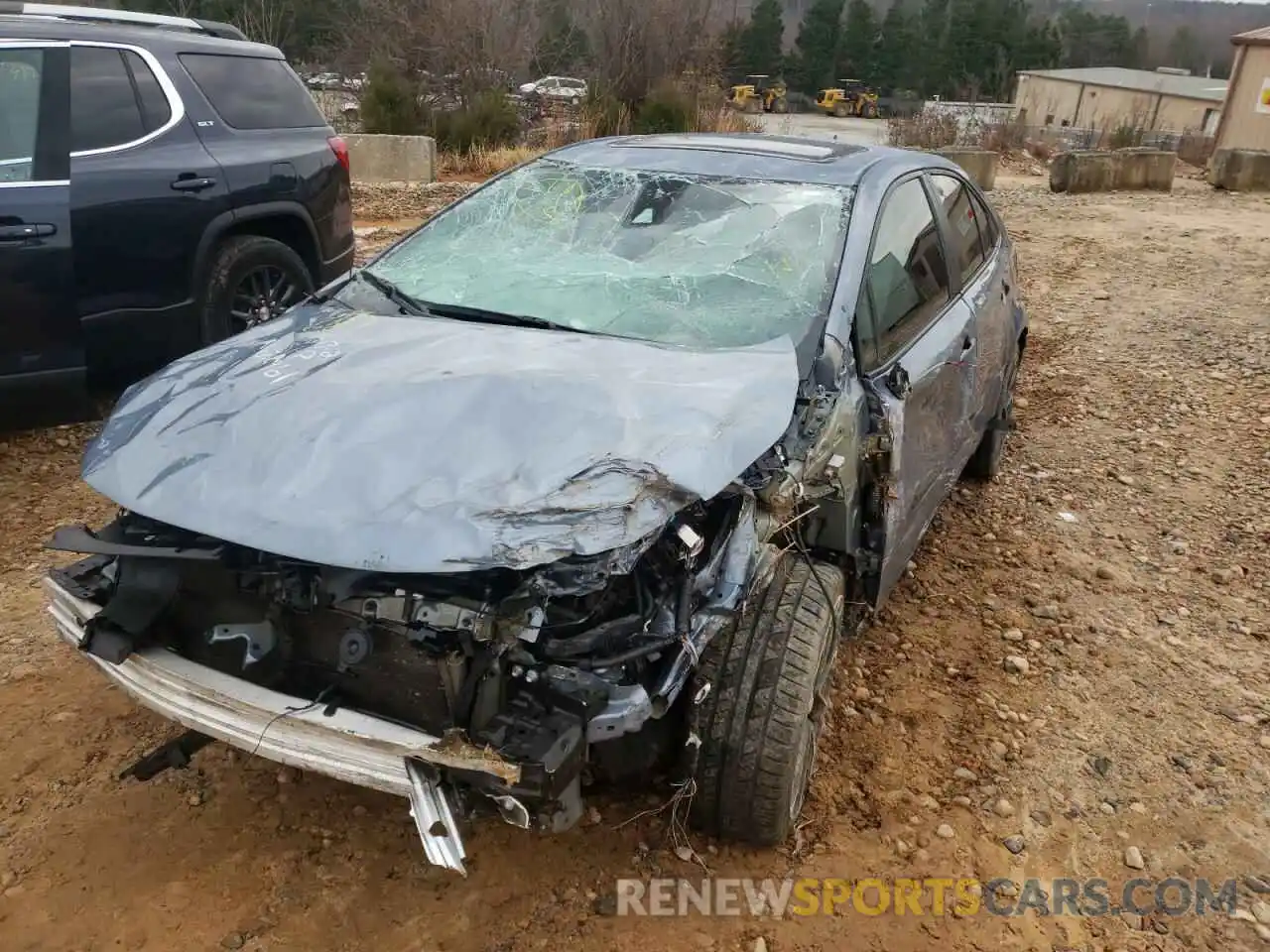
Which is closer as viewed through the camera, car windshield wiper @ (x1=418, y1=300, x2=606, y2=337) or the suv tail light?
car windshield wiper @ (x1=418, y1=300, x2=606, y2=337)

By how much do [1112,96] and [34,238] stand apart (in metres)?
60.1

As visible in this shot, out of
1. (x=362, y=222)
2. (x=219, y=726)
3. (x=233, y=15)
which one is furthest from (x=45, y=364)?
(x=233, y=15)

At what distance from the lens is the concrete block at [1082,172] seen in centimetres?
1448

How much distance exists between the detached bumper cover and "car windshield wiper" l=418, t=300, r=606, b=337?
1319 millimetres

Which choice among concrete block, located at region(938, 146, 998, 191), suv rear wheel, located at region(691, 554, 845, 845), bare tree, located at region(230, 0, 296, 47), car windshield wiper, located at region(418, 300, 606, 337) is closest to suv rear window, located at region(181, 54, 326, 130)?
car windshield wiper, located at region(418, 300, 606, 337)

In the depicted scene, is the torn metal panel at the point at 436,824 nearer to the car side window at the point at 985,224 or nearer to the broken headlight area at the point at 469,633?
the broken headlight area at the point at 469,633

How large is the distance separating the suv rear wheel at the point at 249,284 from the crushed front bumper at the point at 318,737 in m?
2.96

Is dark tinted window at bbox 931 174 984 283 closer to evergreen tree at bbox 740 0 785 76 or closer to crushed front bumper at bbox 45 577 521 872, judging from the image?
crushed front bumper at bbox 45 577 521 872

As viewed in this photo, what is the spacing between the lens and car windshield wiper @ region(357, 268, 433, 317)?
306cm

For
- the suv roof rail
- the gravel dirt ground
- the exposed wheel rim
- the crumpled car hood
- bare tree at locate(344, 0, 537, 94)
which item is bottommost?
the gravel dirt ground

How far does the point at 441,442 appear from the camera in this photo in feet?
7.25

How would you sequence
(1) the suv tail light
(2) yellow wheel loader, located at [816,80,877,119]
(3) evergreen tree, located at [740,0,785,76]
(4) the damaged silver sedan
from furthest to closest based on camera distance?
(3) evergreen tree, located at [740,0,785,76] → (2) yellow wheel loader, located at [816,80,877,119] → (1) the suv tail light → (4) the damaged silver sedan

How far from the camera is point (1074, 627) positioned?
3.68m

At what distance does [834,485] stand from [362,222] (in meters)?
8.69
